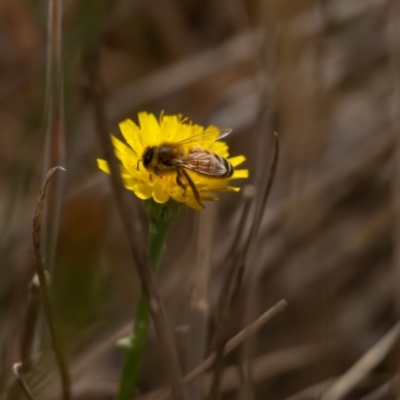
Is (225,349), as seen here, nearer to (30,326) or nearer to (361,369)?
(30,326)

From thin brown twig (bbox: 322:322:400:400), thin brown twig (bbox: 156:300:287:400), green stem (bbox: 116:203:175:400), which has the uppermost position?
green stem (bbox: 116:203:175:400)

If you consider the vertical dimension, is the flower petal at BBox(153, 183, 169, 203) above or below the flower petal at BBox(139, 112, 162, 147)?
below

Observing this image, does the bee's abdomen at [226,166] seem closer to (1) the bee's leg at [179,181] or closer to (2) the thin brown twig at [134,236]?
(1) the bee's leg at [179,181]

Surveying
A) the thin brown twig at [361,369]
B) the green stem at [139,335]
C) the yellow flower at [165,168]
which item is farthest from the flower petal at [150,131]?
the thin brown twig at [361,369]

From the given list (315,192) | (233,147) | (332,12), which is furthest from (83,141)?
(332,12)

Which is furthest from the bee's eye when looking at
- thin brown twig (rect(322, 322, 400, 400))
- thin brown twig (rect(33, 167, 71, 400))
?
thin brown twig (rect(322, 322, 400, 400))

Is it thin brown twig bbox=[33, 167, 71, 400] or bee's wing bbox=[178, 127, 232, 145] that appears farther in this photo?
bee's wing bbox=[178, 127, 232, 145]

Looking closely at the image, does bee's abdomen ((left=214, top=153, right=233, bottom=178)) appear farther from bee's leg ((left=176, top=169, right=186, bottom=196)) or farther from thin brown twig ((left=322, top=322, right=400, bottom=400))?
thin brown twig ((left=322, top=322, right=400, bottom=400))

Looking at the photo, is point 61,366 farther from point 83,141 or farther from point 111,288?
point 83,141
